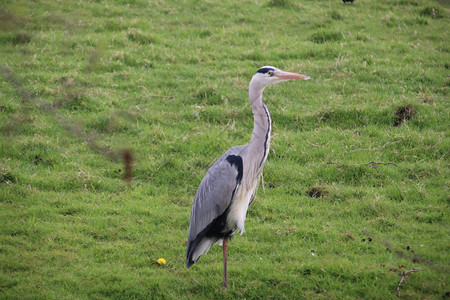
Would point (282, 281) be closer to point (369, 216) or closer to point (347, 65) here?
point (369, 216)

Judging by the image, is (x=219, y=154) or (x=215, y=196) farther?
(x=219, y=154)

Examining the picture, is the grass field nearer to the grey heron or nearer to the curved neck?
the grey heron

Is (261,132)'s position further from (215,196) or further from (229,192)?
(215,196)

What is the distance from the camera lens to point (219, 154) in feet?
25.6

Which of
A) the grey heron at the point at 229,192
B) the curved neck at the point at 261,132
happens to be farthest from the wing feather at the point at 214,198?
the curved neck at the point at 261,132

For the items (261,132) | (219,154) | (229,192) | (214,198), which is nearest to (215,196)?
(214,198)

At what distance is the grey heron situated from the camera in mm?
5535

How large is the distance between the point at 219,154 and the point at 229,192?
7.56ft

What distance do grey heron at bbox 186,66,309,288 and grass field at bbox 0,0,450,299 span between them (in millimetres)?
427

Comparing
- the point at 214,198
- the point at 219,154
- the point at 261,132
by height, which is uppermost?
the point at 261,132

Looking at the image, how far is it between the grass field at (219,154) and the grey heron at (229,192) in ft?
1.40

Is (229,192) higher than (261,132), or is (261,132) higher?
(261,132)

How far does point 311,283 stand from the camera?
17.4 feet

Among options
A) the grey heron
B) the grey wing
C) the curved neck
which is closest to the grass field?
the grey heron
